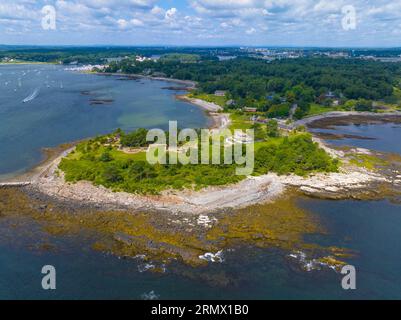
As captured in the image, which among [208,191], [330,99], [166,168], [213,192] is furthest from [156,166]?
[330,99]

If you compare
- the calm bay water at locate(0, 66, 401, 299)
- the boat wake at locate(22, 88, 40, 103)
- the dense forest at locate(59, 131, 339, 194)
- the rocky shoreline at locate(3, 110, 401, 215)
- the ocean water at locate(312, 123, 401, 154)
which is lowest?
the calm bay water at locate(0, 66, 401, 299)

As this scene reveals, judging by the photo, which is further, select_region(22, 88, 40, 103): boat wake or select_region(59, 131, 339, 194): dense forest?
select_region(22, 88, 40, 103): boat wake

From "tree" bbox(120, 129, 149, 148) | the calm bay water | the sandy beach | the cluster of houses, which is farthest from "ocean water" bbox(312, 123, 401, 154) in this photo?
"tree" bbox(120, 129, 149, 148)

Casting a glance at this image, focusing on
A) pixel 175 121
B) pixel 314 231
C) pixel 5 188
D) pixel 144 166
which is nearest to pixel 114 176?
pixel 144 166

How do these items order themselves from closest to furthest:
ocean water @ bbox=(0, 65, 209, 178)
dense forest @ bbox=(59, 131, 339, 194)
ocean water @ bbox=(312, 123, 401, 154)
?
1. dense forest @ bbox=(59, 131, 339, 194)
2. ocean water @ bbox=(0, 65, 209, 178)
3. ocean water @ bbox=(312, 123, 401, 154)

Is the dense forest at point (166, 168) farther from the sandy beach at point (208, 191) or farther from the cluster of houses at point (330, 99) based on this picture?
the cluster of houses at point (330, 99)

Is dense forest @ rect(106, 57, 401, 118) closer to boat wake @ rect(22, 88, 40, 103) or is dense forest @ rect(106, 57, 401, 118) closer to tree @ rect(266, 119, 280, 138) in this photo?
tree @ rect(266, 119, 280, 138)

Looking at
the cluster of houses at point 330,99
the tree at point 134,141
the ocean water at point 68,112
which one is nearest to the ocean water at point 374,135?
the cluster of houses at point 330,99

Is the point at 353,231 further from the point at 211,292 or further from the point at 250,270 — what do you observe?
the point at 211,292
